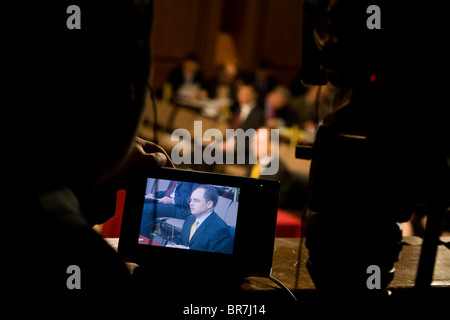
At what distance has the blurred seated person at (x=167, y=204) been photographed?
2.95ft

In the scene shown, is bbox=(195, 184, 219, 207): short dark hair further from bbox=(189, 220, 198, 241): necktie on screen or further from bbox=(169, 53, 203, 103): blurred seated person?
bbox=(169, 53, 203, 103): blurred seated person

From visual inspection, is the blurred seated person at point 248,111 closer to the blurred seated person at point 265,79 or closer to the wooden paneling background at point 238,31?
the blurred seated person at point 265,79

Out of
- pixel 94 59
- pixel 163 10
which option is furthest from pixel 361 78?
pixel 163 10

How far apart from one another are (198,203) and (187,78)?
6.52 metres

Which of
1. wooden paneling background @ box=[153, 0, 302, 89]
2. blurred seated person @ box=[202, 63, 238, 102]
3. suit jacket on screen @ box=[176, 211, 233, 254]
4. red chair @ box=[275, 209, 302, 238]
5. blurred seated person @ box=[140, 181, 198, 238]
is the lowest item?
red chair @ box=[275, 209, 302, 238]

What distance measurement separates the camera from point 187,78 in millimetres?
7246

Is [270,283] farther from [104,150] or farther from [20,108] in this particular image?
[20,108]

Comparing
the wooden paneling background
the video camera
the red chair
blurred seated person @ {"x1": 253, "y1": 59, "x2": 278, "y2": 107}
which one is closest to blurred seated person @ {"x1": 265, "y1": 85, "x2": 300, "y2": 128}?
blurred seated person @ {"x1": 253, "y1": 59, "x2": 278, "y2": 107}

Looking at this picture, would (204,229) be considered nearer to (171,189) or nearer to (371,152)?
(171,189)

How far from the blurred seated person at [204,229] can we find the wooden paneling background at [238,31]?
743 cm

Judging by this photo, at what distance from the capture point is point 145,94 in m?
0.62

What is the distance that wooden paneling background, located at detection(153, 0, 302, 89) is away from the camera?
8.03m

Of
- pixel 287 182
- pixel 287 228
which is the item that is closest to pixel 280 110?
pixel 287 182
